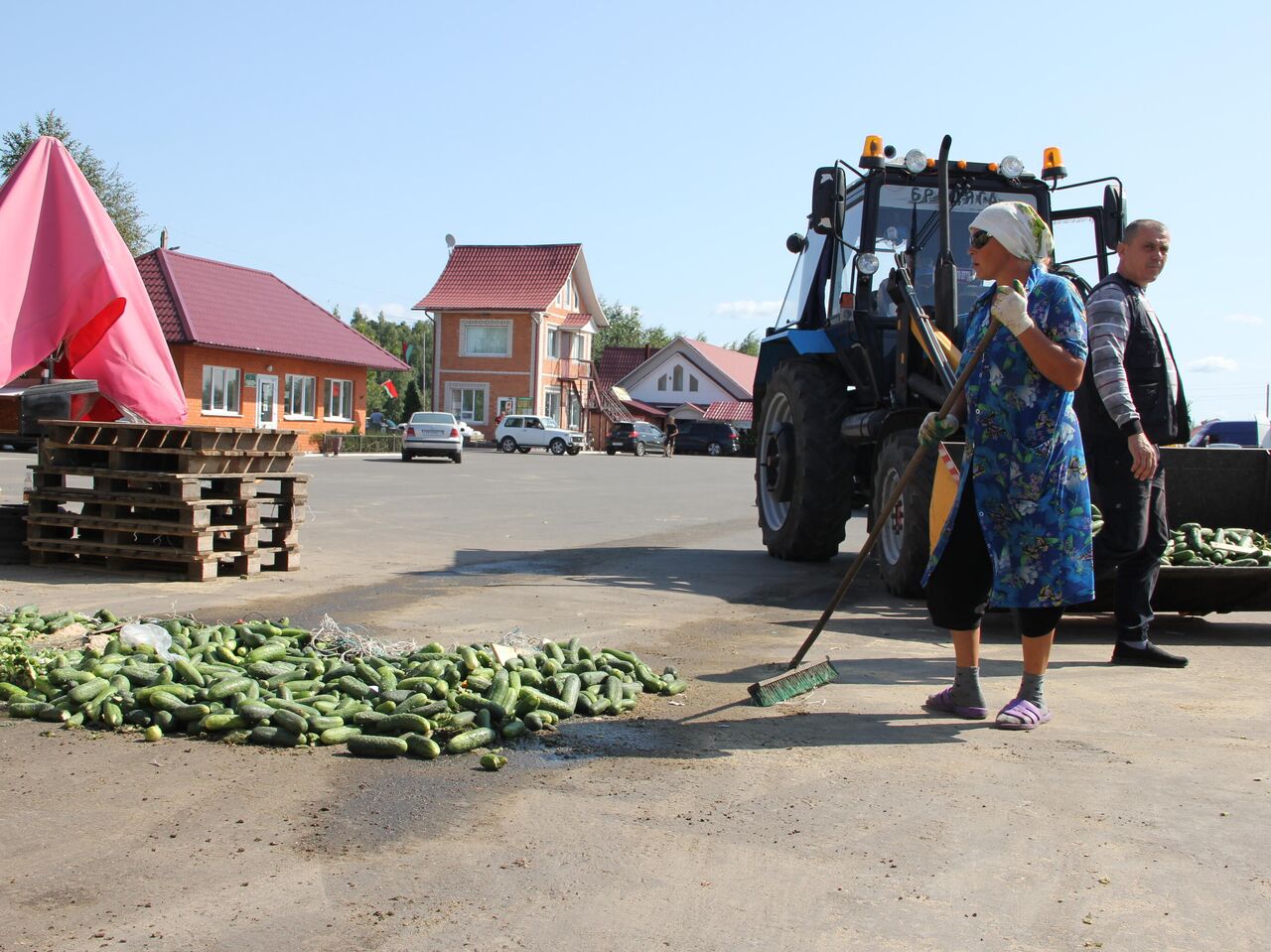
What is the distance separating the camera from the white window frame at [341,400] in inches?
1962

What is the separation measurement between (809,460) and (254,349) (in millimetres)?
36526

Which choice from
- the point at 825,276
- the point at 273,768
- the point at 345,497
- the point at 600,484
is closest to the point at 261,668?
the point at 273,768

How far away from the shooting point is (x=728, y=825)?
394cm

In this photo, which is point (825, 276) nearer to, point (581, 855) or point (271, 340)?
point (581, 855)

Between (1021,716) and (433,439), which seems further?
(433,439)

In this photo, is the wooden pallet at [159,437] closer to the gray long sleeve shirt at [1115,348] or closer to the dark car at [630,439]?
the gray long sleeve shirt at [1115,348]

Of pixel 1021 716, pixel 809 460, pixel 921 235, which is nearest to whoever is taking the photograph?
pixel 1021 716

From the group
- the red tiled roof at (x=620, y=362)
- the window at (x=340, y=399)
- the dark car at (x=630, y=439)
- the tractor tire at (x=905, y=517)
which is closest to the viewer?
the tractor tire at (x=905, y=517)

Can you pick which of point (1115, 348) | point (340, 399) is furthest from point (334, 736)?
point (340, 399)

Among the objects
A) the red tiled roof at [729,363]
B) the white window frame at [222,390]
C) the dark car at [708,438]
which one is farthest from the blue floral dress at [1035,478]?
the red tiled roof at [729,363]

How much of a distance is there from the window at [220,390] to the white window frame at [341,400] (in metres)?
5.42

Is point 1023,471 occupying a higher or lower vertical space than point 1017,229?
lower

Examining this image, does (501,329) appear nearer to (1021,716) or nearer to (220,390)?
(220,390)

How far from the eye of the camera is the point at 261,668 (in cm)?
552
